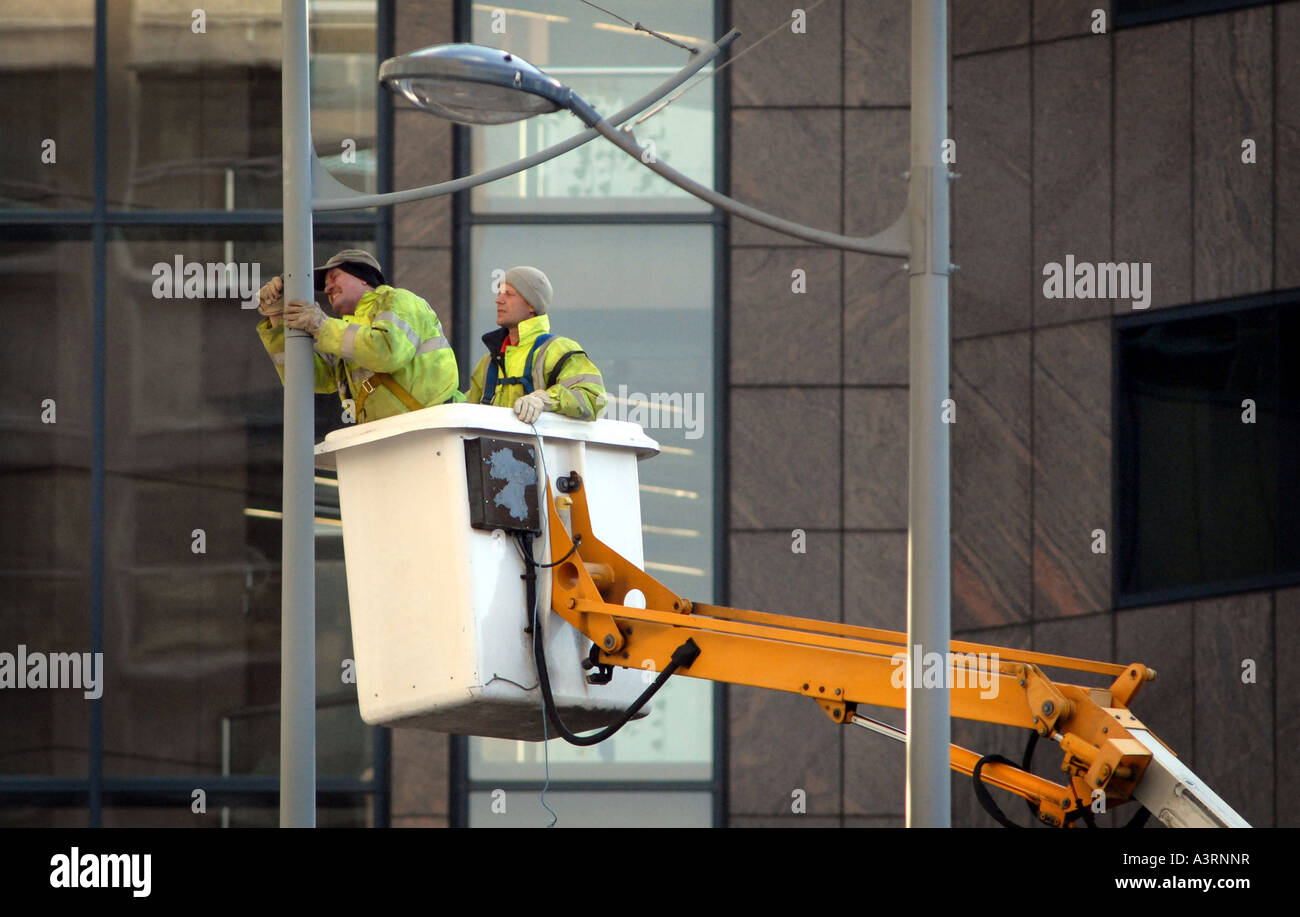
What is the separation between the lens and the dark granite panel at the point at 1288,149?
566 inches

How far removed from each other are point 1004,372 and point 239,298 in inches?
252

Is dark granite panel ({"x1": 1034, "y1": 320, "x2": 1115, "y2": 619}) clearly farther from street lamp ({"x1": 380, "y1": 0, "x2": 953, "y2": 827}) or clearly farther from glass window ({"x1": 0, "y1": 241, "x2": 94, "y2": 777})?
glass window ({"x1": 0, "y1": 241, "x2": 94, "y2": 777})

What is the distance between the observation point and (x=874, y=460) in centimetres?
1455

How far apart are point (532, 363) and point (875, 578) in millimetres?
6487

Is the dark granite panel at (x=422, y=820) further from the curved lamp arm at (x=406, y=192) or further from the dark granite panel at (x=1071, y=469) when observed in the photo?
the curved lamp arm at (x=406, y=192)

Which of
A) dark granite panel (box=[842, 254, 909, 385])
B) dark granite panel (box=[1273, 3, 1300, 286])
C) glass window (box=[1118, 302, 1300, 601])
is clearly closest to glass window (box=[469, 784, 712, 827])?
dark granite panel (box=[842, 254, 909, 385])

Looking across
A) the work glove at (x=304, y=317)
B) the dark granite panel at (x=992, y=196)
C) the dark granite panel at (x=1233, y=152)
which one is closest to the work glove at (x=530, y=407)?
the work glove at (x=304, y=317)

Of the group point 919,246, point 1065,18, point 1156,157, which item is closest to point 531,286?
point 919,246

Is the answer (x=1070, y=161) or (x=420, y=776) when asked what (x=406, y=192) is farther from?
(x=1070, y=161)

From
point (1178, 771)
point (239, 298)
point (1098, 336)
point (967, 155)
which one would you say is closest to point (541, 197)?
point (239, 298)
